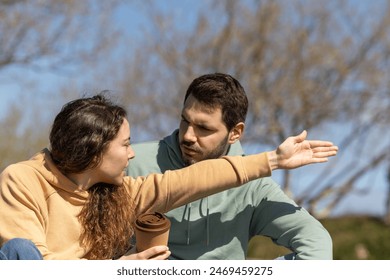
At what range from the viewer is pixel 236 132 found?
11.9ft

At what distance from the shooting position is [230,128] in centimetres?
358

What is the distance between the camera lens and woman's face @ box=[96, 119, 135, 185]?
3057mm

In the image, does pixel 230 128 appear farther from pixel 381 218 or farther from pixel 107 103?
pixel 381 218

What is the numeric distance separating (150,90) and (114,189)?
36.2 feet

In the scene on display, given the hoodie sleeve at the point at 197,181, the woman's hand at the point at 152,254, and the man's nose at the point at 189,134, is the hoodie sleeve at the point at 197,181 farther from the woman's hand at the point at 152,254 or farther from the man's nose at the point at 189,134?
the woman's hand at the point at 152,254

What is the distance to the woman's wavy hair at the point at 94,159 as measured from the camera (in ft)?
9.88

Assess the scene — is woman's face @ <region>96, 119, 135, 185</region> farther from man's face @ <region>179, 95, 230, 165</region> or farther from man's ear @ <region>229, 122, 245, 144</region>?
man's ear @ <region>229, 122, 245, 144</region>

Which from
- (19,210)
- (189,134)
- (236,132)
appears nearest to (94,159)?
(19,210)

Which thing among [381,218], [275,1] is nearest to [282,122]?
[275,1]

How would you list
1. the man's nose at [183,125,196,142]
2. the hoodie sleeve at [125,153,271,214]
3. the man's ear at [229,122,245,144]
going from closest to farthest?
the hoodie sleeve at [125,153,271,214], the man's nose at [183,125,196,142], the man's ear at [229,122,245,144]

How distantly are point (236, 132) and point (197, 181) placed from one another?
1.77 feet

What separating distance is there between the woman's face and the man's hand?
0.59m

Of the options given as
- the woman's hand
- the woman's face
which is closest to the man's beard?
the woman's face

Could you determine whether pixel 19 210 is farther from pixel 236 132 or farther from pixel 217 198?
pixel 236 132
